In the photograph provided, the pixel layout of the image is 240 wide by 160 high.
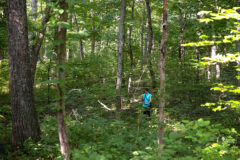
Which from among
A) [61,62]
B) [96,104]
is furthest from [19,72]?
[96,104]

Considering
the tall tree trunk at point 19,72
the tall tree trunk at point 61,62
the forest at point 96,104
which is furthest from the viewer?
the tall tree trunk at point 19,72

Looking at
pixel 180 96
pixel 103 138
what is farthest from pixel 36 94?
pixel 180 96

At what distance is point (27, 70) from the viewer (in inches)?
208

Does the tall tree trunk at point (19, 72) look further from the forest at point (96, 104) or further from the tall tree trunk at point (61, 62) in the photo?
the tall tree trunk at point (61, 62)

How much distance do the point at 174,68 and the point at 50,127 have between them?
288 inches

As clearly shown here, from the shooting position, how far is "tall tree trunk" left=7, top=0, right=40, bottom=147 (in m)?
5.03

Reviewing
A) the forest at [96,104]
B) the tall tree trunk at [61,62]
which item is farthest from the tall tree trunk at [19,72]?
the tall tree trunk at [61,62]

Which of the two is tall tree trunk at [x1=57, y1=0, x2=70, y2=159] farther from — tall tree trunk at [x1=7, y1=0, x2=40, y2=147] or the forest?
tall tree trunk at [x1=7, y1=0, x2=40, y2=147]

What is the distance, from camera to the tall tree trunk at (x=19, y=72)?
16.5 feet

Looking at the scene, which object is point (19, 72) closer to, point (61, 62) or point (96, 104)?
point (61, 62)


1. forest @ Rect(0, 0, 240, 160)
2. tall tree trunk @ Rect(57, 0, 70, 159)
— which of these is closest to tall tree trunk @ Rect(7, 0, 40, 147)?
forest @ Rect(0, 0, 240, 160)

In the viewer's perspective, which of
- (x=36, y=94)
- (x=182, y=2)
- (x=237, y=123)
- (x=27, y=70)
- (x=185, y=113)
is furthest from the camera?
(x=36, y=94)

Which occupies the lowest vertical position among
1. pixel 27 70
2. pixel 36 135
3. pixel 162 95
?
pixel 36 135

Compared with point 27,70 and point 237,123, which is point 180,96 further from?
point 27,70
